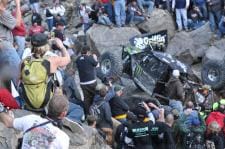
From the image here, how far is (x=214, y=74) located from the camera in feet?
53.0

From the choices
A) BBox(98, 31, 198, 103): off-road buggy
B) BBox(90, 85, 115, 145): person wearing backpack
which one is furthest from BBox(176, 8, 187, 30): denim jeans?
BBox(90, 85, 115, 145): person wearing backpack

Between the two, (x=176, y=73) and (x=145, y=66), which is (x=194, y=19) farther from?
(x=176, y=73)

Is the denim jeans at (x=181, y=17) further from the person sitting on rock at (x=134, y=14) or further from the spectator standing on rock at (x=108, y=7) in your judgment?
the spectator standing on rock at (x=108, y=7)

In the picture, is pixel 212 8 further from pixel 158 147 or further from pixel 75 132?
pixel 75 132

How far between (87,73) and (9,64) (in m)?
4.07

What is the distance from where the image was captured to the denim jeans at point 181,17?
1991 centimetres

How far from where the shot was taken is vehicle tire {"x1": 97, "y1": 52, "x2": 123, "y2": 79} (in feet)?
50.0

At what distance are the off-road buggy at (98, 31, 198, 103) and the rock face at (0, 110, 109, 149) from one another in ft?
22.0

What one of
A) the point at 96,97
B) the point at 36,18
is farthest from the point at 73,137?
the point at 36,18

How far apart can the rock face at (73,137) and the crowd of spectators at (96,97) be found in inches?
5.2

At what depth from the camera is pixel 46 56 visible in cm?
717

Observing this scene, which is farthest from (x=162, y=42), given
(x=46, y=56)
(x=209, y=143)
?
(x=46, y=56)

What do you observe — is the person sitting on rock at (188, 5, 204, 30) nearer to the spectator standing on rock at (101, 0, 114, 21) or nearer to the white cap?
the spectator standing on rock at (101, 0, 114, 21)

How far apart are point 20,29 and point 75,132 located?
2940 mm
